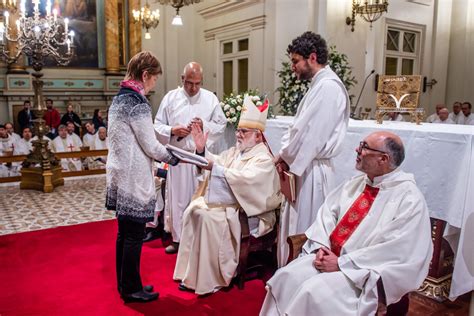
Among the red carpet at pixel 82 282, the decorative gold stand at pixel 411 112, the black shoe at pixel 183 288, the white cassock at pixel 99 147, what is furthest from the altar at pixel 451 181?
the white cassock at pixel 99 147

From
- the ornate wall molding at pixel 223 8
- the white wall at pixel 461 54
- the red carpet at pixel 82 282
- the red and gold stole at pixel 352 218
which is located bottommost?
the red carpet at pixel 82 282

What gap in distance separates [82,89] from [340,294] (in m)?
10.8

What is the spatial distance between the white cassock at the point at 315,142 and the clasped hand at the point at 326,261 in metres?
0.75

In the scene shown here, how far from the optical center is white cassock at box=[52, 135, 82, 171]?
8.34 metres

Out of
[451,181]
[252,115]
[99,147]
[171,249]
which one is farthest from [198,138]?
[99,147]

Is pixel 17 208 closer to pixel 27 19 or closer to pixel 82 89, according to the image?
pixel 27 19

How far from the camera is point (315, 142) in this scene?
9.37ft

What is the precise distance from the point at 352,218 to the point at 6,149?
7650 millimetres

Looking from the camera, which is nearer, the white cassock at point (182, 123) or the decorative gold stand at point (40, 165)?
the white cassock at point (182, 123)

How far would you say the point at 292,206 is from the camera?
3.10 m

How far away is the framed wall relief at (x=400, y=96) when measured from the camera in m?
3.77

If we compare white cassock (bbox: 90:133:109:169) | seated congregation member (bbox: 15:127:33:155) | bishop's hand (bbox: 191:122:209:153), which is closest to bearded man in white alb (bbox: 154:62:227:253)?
bishop's hand (bbox: 191:122:209:153)

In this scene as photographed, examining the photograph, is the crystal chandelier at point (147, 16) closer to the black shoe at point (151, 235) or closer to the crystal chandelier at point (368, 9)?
the crystal chandelier at point (368, 9)

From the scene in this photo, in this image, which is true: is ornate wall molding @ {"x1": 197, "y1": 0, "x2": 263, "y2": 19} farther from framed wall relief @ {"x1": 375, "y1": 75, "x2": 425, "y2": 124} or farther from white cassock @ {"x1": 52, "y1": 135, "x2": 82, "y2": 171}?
framed wall relief @ {"x1": 375, "y1": 75, "x2": 425, "y2": 124}
